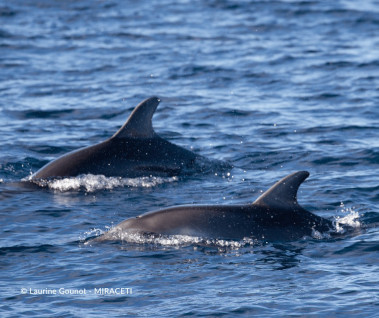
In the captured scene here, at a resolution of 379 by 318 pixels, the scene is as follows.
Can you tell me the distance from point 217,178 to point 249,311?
21.4 feet

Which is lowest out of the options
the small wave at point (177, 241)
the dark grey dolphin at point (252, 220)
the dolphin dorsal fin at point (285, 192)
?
the small wave at point (177, 241)

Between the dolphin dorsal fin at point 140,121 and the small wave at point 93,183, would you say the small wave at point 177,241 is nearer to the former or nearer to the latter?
the small wave at point 93,183

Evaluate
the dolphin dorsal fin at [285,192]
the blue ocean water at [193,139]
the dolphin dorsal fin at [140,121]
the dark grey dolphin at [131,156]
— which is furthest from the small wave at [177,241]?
the dolphin dorsal fin at [140,121]

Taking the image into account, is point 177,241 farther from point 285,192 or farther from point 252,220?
point 285,192

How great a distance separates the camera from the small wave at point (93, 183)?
15875mm

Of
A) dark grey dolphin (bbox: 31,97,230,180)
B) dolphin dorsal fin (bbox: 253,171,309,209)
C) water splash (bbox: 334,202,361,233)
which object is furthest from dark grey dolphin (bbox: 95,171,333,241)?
dark grey dolphin (bbox: 31,97,230,180)

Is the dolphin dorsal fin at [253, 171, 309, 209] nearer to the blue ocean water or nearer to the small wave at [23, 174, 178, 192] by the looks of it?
A: the blue ocean water

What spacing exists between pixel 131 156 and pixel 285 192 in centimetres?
486

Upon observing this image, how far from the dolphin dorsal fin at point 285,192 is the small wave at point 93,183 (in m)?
4.12

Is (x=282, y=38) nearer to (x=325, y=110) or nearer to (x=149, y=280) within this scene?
(x=325, y=110)

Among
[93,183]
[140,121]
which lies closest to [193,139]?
[140,121]

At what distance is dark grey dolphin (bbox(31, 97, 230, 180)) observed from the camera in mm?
16188

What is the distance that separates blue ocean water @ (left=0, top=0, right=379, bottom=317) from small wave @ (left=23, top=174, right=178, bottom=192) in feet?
0.13

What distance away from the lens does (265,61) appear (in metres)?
28.3
